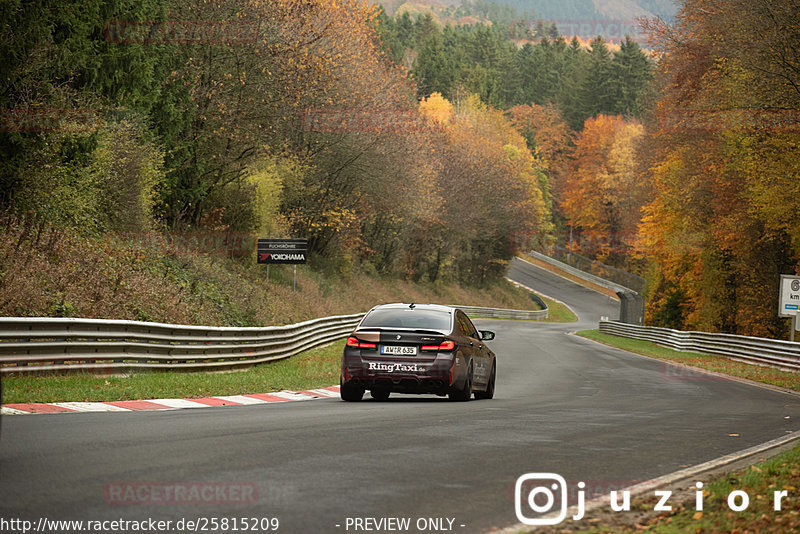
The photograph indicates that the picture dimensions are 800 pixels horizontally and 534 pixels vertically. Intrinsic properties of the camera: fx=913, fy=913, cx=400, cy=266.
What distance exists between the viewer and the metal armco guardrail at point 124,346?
14469mm

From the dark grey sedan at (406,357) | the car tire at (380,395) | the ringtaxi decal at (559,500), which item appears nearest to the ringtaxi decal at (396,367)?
the dark grey sedan at (406,357)

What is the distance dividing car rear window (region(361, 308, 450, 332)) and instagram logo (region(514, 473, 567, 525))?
705 centimetres

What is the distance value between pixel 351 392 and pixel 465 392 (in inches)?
74.4

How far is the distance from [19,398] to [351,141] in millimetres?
34097

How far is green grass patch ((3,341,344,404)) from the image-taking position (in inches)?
527

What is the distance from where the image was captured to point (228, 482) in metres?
6.75

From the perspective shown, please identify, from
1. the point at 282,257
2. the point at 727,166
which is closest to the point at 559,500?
the point at 282,257

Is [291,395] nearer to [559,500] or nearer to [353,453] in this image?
[353,453]

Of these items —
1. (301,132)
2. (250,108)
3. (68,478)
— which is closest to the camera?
(68,478)

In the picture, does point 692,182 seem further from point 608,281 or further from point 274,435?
point 608,281

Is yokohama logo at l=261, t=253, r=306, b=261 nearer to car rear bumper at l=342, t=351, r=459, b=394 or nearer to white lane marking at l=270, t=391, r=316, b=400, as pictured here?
white lane marking at l=270, t=391, r=316, b=400

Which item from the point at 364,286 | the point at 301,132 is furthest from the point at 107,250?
the point at 364,286

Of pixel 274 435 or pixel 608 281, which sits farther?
pixel 608 281

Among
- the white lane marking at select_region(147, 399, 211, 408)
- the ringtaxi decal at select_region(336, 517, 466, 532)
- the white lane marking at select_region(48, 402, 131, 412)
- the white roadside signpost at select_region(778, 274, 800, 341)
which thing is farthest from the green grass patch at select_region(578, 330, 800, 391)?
the ringtaxi decal at select_region(336, 517, 466, 532)
